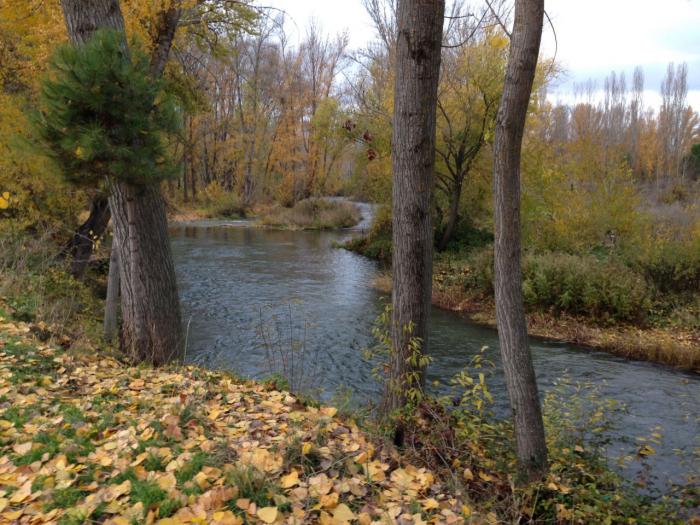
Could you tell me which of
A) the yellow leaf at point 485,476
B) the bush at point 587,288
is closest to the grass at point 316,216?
the bush at point 587,288

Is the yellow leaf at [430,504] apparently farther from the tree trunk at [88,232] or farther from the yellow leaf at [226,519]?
the tree trunk at [88,232]

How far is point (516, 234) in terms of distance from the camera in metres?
Answer: 4.20

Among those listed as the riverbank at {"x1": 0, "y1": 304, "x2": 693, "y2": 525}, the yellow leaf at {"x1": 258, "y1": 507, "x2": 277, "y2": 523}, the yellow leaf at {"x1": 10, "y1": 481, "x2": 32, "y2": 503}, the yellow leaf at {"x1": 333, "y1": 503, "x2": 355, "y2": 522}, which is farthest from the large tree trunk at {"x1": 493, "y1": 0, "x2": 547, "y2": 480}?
the yellow leaf at {"x1": 10, "y1": 481, "x2": 32, "y2": 503}

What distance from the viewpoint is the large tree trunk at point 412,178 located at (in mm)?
4430

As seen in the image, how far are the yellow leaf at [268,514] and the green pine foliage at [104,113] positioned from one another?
14.0 ft

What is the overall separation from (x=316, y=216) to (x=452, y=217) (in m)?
15.4

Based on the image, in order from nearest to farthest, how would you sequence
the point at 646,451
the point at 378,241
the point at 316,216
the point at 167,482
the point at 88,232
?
1. the point at 167,482
2. the point at 646,451
3. the point at 88,232
4. the point at 378,241
5. the point at 316,216

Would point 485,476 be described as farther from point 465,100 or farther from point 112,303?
point 465,100

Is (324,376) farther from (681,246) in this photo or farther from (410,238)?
(681,246)

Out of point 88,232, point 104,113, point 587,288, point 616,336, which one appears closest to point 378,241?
point 587,288

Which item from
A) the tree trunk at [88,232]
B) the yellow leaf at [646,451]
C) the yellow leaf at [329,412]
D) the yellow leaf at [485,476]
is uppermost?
the tree trunk at [88,232]

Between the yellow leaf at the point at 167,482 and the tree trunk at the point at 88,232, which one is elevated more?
the tree trunk at the point at 88,232

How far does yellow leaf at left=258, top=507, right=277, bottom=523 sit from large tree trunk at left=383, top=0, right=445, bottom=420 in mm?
2039

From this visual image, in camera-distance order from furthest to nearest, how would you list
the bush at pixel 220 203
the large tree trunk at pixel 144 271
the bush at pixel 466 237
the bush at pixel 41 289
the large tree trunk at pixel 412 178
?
the bush at pixel 220 203 < the bush at pixel 466 237 < the bush at pixel 41 289 < the large tree trunk at pixel 144 271 < the large tree trunk at pixel 412 178
